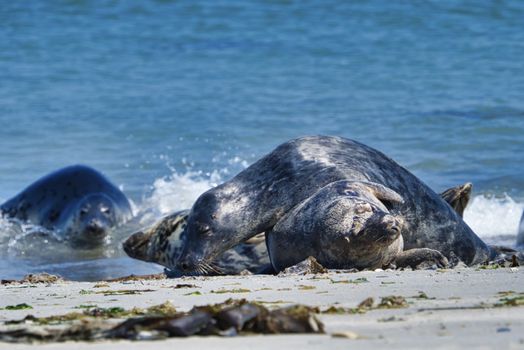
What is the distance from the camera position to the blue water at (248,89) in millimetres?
13977

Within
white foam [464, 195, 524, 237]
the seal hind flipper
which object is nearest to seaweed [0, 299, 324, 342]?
the seal hind flipper

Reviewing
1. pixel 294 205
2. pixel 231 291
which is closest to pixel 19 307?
pixel 231 291

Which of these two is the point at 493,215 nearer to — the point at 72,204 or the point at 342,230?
the point at 72,204

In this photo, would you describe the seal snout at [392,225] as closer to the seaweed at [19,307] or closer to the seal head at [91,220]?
the seaweed at [19,307]

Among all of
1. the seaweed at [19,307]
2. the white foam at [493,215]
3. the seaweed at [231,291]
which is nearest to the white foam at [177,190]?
the white foam at [493,215]

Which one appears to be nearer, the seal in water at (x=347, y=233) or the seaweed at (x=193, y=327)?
the seaweed at (x=193, y=327)

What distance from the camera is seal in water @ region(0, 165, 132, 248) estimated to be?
11844 mm

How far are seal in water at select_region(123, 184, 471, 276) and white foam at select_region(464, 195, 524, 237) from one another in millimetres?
1960

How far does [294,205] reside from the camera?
775cm

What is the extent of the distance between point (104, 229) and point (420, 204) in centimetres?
441

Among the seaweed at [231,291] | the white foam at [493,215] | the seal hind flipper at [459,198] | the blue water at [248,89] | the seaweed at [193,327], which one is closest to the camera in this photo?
the seaweed at [193,327]

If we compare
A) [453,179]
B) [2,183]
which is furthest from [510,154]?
[2,183]

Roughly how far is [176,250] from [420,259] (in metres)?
2.18

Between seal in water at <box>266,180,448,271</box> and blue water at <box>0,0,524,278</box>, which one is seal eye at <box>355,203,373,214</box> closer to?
seal in water at <box>266,180,448,271</box>
